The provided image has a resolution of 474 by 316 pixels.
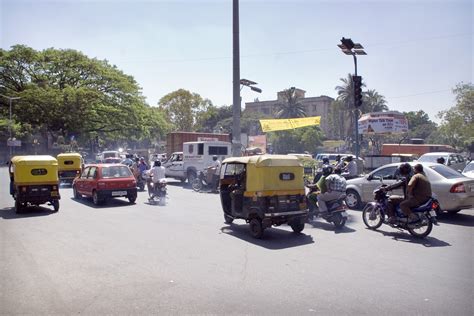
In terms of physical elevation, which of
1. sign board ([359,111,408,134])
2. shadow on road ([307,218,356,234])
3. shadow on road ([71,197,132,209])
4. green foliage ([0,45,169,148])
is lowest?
shadow on road ([307,218,356,234])

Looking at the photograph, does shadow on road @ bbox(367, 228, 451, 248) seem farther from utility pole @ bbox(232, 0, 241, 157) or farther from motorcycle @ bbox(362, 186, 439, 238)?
utility pole @ bbox(232, 0, 241, 157)

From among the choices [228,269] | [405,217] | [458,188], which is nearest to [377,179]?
[458,188]

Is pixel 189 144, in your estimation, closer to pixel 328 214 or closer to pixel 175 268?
pixel 328 214

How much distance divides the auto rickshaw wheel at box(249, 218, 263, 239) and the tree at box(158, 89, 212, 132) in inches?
2242

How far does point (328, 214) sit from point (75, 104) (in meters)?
40.8

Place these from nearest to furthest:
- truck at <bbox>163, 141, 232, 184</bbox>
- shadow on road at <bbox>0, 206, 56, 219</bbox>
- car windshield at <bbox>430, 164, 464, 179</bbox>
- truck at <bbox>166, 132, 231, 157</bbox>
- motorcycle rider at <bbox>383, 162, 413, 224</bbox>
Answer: motorcycle rider at <bbox>383, 162, 413, 224</bbox> < car windshield at <bbox>430, 164, 464, 179</bbox> < shadow on road at <bbox>0, 206, 56, 219</bbox> < truck at <bbox>163, 141, 232, 184</bbox> < truck at <bbox>166, 132, 231, 157</bbox>

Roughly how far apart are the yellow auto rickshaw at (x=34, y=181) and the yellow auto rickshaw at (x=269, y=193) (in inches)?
253

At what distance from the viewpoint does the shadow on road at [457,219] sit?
33.4ft

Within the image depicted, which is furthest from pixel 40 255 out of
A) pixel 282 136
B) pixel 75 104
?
pixel 282 136

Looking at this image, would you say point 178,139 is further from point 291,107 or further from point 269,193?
point 291,107

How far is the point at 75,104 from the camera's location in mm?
44688

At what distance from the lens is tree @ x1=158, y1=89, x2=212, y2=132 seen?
65062 mm

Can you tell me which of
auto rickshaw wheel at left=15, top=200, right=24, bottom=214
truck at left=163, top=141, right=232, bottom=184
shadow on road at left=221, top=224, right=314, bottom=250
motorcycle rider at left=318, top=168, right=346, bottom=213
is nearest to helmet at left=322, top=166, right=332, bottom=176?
motorcycle rider at left=318, top=168, right=346, bottom=213

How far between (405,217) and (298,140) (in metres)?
46.1
